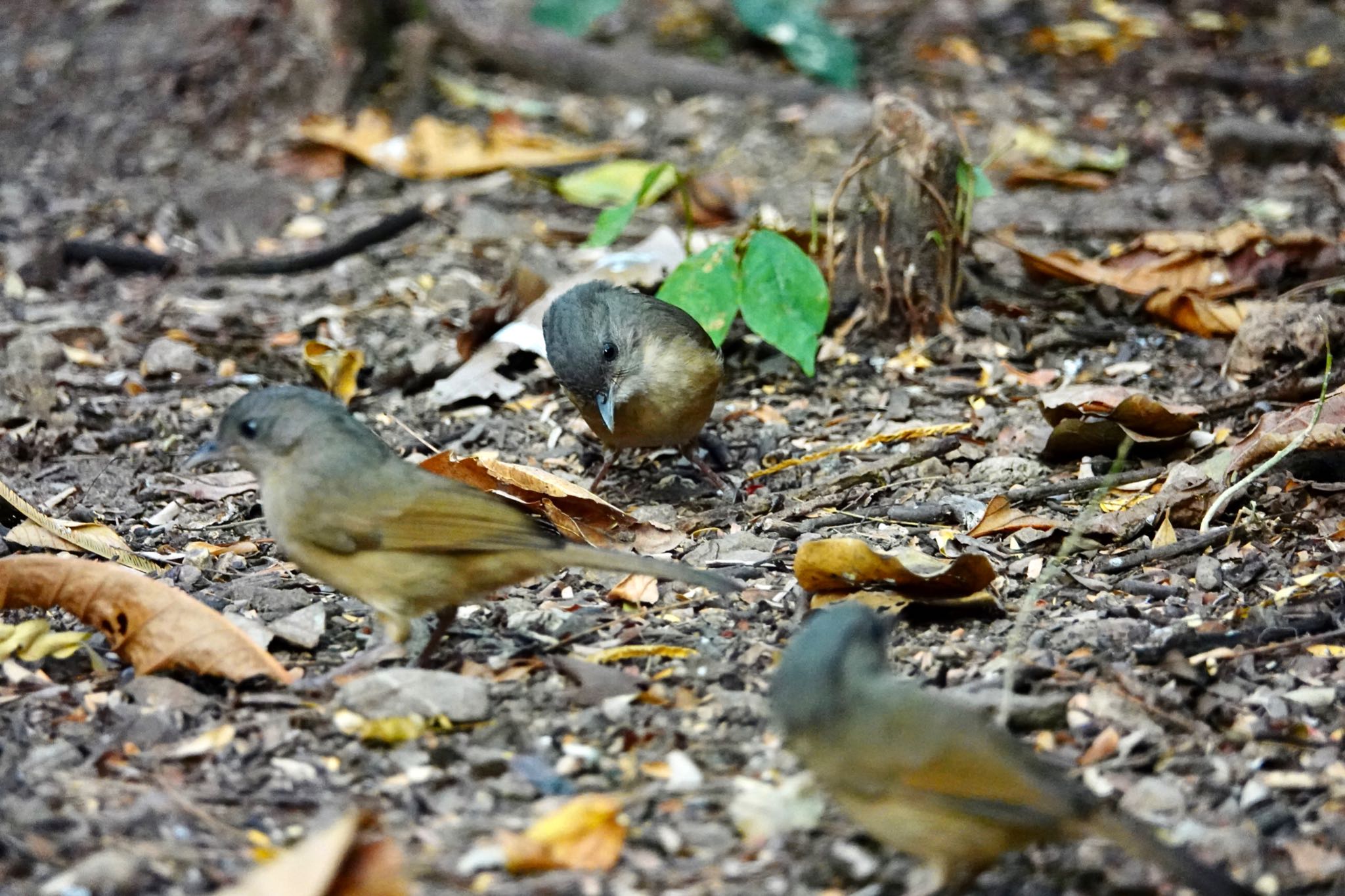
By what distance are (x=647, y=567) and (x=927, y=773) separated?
108cm

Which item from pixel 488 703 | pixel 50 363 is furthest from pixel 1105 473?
pixel 50 363

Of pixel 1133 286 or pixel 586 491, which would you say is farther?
pixel 1133 286

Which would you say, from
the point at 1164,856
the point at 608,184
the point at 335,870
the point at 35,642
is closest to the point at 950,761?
the point at 1164,856

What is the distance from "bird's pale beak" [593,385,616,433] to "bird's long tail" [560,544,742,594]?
1505 millimetres

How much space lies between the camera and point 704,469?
576cm

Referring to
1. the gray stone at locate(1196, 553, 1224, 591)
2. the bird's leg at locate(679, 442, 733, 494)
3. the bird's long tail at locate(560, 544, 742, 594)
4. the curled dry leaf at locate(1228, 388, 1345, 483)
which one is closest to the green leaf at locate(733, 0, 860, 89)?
the bird's leg at locate(679, 442, 733, 494)

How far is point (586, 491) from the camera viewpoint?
16.8ft

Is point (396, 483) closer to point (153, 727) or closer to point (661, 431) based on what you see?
point (153, 727)

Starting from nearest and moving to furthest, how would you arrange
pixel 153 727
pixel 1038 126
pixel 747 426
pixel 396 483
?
pixel 153 727 < pixel 396 483 < pixel 747 426 < pixel 1038 126

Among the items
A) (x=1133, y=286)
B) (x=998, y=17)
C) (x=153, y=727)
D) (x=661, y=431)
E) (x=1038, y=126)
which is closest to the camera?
(x=153, y=727)

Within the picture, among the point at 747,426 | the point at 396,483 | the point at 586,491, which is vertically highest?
the point at 396,483

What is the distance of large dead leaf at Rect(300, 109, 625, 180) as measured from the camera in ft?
30.0

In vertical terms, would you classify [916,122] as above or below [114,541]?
above

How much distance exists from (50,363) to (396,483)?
10.7 feet
